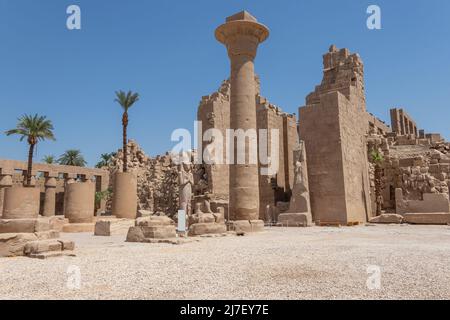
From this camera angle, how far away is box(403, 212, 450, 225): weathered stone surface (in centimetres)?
1657

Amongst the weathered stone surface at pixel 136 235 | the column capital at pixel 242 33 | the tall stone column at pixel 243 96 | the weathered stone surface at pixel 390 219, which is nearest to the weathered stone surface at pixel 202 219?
the tall stone column at pixel 243 96

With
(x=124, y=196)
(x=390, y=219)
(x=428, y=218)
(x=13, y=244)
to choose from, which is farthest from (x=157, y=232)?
(x=428, y=218)

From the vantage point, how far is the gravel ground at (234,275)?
398cm

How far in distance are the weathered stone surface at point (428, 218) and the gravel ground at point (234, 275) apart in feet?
35.7

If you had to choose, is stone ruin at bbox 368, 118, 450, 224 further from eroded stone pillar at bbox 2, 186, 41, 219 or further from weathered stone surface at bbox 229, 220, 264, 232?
eroded stone pillar at bbox 2, 186, 41, 219

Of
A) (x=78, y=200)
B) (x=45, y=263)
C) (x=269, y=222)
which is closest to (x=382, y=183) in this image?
(x=269, y=222)

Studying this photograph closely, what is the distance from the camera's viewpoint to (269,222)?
18.9m

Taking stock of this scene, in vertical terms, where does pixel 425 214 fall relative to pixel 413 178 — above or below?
below

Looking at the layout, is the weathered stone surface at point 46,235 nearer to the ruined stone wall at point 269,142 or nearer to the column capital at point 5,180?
the ruined stone wall at point 269,142

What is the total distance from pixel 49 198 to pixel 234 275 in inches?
1133

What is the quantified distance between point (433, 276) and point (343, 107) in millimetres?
15172

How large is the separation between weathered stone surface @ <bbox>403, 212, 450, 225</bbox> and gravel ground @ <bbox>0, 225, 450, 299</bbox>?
10888 millimetres
